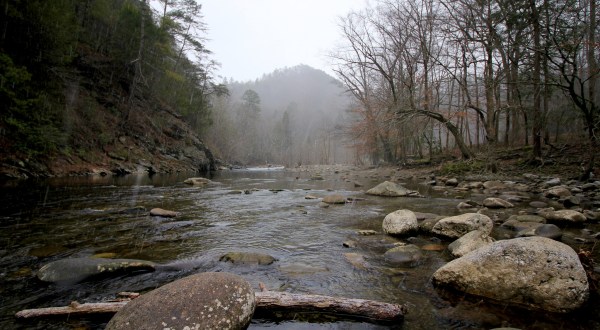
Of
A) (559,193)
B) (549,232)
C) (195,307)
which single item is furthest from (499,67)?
(195,307)

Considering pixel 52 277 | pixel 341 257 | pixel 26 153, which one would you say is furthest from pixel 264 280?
pixel 26 153

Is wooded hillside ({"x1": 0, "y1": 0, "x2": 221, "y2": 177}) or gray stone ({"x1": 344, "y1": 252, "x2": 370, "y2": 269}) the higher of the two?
wooded hillside ({"x1": 0, "y1": 0, "x2": 221, "y2": 177})

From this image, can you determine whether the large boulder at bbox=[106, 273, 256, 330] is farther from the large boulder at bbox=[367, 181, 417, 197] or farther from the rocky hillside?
the rocky hillside

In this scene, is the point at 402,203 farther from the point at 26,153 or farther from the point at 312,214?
the point at 26,153

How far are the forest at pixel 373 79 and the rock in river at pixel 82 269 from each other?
9.21 metres

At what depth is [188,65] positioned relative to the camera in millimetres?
35562

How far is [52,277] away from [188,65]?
36876 millimetres

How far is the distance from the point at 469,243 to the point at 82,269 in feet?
15.3

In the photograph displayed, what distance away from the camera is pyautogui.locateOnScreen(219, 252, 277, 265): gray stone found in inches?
147

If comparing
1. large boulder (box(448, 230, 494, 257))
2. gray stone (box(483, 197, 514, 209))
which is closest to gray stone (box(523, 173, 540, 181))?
gray stone (box(483, 197, 514, 209))

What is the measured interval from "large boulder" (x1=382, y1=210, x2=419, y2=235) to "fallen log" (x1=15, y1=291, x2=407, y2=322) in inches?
103

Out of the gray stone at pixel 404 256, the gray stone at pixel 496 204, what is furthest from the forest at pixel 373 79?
the gray stone at pixel 404 256

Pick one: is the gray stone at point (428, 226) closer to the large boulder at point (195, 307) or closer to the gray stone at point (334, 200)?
the gray stone at point (334, 200)

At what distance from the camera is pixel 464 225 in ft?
14.8
